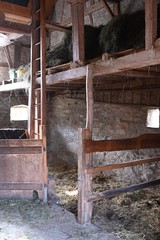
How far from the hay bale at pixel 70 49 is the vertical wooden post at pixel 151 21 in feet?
6.42

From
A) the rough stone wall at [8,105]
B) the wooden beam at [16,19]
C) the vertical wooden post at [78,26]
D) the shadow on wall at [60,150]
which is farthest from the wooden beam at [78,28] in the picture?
the rough stone wall at [8,105]

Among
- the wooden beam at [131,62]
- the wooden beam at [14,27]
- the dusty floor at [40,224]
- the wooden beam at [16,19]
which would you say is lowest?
the dusty floor at [40,224]

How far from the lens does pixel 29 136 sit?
561 centimetres

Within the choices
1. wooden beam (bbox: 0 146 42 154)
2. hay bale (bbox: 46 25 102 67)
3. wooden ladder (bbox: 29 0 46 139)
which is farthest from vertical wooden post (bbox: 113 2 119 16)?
wooden beam (bbox: 0 146 42 154)

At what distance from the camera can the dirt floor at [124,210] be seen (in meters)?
3.67

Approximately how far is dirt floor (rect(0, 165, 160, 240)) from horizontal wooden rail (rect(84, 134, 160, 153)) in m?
1.09

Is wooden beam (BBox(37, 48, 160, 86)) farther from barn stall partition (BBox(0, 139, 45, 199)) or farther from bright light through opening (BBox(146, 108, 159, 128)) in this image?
bright light through opening (BBox(146, 108, 159, 128))

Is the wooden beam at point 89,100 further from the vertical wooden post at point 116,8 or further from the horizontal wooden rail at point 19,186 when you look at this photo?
the vertical wooden post at point 116,8

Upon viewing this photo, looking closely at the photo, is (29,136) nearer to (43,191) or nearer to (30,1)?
(43,191)

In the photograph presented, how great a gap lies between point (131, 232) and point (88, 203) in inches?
27.6

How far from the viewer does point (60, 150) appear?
8.38 metres

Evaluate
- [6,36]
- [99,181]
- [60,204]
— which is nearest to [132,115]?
[99,181]

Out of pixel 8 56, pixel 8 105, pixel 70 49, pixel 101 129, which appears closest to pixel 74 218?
pixel 101 129

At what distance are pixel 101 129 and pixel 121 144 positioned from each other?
288 cm
